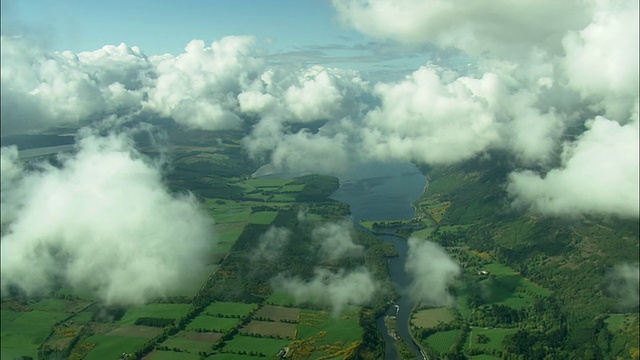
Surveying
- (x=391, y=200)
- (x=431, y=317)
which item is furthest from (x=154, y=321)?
(x=391, y=200)

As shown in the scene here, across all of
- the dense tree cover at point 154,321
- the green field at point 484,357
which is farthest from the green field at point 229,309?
the green field at point 484,357

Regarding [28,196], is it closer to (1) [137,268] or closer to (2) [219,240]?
(1) [137,268]

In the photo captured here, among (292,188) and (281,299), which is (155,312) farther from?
(292,188)

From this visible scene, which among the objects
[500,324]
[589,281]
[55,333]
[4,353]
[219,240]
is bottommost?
[500,324]

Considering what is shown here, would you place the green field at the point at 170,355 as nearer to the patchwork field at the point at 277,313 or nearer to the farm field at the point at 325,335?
the farm field at the point at 325,335

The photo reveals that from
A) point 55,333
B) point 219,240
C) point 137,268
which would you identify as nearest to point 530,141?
point 219,240

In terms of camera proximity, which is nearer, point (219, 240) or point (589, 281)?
point (589, 281)
